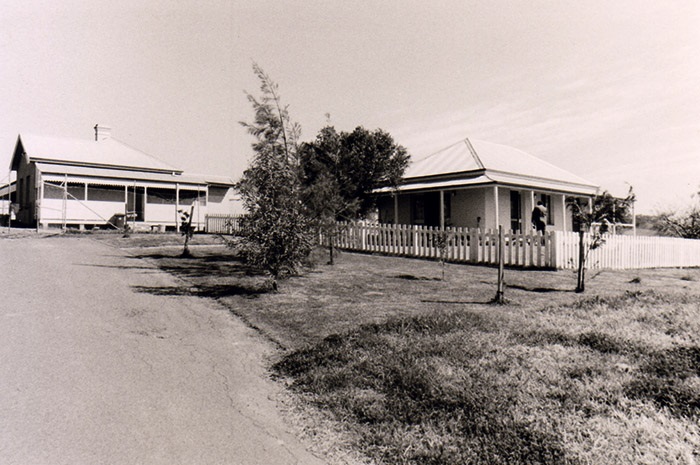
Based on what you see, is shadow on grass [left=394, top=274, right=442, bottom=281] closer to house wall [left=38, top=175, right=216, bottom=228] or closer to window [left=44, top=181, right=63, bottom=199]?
house wall [left=38, top=175, right=216, bottom=228]

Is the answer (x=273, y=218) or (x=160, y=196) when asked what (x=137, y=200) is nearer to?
(x=160, y=196)

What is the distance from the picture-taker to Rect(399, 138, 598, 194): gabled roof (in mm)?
19672

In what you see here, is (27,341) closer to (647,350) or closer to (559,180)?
(647,350)

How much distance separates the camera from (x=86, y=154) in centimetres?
2728

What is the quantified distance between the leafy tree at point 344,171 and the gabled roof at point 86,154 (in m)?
15.1

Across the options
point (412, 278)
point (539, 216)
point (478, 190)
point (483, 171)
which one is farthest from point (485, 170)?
point (412, 278)

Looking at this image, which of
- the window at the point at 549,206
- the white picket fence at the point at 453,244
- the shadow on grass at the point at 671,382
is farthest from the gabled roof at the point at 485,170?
the shadow on grass at the point at 671,382

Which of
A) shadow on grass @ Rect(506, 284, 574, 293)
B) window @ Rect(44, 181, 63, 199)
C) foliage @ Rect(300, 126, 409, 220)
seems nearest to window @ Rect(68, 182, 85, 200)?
window @ Rect(44, 181, 63, 199)

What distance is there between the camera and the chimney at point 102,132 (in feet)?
102

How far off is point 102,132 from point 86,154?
15.6ft

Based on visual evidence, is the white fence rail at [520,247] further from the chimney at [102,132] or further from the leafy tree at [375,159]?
the chimney at [102,132]

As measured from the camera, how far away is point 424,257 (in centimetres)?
1485

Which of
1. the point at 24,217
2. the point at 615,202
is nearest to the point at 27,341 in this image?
the point at 615,202

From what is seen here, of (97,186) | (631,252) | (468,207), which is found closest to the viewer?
(631,252)
